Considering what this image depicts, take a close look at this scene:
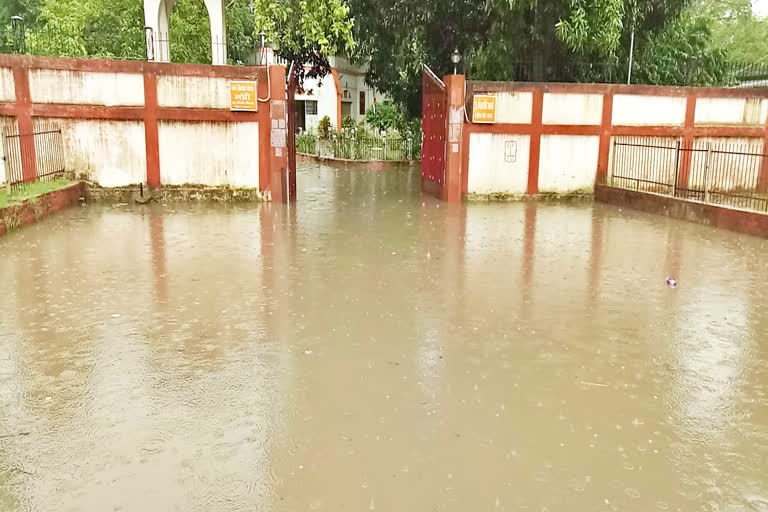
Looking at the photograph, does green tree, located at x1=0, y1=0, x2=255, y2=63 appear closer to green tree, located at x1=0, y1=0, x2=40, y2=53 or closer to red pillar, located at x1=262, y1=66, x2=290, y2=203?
green tree, located at x1=0, y1=0, x2=40, y2=53

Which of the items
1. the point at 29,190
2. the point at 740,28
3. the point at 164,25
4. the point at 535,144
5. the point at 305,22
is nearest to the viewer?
the point at 29,190

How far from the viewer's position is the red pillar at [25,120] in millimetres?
11148

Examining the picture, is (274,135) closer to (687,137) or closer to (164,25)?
(164,25)

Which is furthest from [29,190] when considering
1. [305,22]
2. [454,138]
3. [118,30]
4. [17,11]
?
[17,11]

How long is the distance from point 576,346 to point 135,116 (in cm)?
983

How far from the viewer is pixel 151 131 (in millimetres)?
12367

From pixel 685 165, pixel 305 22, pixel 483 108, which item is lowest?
pixel 685 165

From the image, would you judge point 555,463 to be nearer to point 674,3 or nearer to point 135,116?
point 135,116

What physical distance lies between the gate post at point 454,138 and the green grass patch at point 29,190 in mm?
7024

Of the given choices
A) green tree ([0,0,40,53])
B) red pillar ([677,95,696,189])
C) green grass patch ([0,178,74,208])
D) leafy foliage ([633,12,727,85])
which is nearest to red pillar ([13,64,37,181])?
green grass patch ([0,178,74,208])

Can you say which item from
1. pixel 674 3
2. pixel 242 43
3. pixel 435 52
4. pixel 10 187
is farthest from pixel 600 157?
pixel 242 43

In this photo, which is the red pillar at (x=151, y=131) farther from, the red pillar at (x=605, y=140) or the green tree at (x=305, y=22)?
the red pillar at (x=605, y=140)

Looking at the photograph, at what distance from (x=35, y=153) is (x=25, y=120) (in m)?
0.85

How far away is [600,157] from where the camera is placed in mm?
13852
